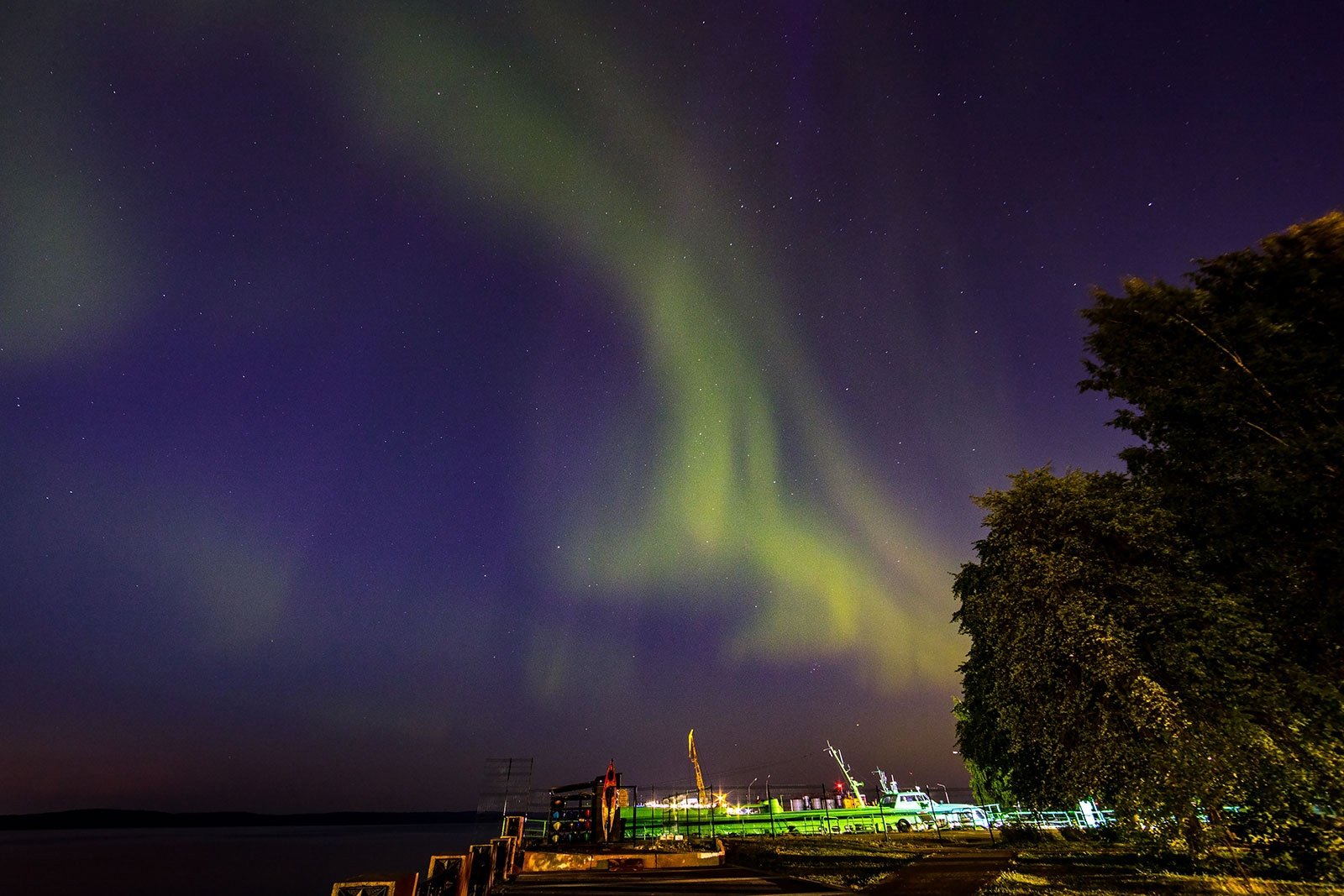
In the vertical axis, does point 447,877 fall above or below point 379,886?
below

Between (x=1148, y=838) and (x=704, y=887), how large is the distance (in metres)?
12.3

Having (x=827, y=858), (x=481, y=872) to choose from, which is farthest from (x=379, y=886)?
(x=827, y=858)

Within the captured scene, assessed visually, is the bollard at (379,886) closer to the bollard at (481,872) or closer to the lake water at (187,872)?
the bollard at (481,872)

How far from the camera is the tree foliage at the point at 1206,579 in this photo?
1537 centimetres

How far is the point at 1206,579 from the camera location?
17266 millimetres

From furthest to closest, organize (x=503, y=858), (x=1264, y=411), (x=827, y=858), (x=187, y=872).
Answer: (x=187, y=872) → (x=827, y=858) → (x=503, y=858) → (x=1264, y=411)

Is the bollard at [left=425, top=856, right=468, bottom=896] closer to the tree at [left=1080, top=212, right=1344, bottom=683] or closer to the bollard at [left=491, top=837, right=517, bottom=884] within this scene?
the bollard at [left=491, top=837, right=517, bottom=884]

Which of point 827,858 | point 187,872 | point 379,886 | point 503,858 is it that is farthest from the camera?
point 187,872

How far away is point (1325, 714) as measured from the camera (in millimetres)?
15086

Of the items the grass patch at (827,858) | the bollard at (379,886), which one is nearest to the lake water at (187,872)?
the grass patch at (827,858)

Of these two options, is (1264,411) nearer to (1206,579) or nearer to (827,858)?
(1206,579)

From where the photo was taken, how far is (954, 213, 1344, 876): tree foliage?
605 inches

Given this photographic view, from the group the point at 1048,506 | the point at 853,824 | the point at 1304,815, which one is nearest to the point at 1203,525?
the point at 1048,506

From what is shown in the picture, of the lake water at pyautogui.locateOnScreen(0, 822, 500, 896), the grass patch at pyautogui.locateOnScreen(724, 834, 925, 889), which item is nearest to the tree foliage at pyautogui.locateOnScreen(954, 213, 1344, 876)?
the grass patch at pyautogui.locateOnScreen(724, 834, 925, 889)
